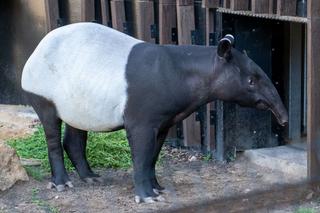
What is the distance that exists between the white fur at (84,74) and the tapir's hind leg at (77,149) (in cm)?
35

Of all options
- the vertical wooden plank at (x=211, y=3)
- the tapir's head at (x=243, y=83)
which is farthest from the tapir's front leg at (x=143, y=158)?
the vertical wooden plank at (x=211, y=3)

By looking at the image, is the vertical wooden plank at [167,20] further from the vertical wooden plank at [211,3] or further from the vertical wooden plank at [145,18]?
the vertical wooden plank at [211,3]

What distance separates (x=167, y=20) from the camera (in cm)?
604

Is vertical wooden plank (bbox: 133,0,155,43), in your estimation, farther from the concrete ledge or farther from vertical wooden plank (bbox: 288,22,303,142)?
the concrete ledge

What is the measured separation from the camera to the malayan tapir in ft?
15.1

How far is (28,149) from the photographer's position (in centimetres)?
607

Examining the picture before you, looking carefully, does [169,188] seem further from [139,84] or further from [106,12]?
[106,12]

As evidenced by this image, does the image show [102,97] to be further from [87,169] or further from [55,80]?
[87,169]

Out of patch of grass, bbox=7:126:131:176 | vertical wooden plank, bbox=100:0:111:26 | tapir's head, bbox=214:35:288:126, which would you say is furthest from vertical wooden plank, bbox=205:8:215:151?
vertical wooden plank, bbox=100:0:111:26

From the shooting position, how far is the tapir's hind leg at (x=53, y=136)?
497cm

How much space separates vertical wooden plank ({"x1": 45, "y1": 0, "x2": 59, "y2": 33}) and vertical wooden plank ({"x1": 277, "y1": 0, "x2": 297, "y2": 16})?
2.83 metres

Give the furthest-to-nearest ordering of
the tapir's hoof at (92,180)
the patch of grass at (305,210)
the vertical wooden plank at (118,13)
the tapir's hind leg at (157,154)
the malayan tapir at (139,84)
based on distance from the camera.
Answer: the vertical wooden plank at (118,13)
the tapir's hoof at (92,180)
the tapir's hind leg at (157,154)
the malayan tapir at (139,84)
the patch of grass at (305,210)

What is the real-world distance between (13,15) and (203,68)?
3790mm

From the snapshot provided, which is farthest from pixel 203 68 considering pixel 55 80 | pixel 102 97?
pixel 55 80
